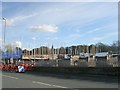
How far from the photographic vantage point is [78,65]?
44125 mm

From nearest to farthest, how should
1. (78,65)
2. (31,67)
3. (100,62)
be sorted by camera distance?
(100,62), (78,65), (31,67)

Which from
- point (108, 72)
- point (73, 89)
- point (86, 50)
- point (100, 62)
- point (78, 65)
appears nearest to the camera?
point (73, 89)

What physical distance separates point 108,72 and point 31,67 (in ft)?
66.6

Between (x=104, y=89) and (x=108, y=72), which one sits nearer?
(x=104, y=89)

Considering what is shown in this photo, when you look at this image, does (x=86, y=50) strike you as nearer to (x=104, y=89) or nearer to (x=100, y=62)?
(x=100, y=62)

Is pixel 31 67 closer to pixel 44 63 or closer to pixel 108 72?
pixel 44 63

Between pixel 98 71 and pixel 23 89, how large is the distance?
1986 centimetres

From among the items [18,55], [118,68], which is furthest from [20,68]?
[18,55]

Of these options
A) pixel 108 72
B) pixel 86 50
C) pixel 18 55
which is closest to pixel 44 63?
pixel 108 72

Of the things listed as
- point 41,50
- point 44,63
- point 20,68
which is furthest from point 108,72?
point 41,50

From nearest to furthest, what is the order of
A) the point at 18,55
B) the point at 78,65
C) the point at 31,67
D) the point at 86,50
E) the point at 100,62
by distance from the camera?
the point at 100,62, the point at 78,65, the point at 31,67, the point at 18,55, the point at 86,50

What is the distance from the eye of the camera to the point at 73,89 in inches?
672

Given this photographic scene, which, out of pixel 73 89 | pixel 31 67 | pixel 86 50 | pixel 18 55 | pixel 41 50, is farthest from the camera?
pixel 86 50

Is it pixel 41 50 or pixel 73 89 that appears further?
pixel 41 50
